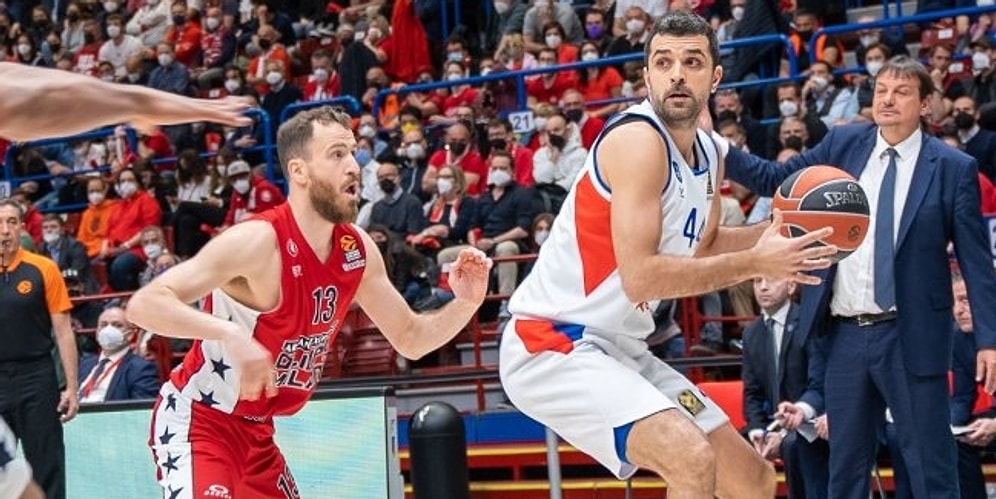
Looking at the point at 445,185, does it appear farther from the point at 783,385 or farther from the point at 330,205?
the point at 330,205

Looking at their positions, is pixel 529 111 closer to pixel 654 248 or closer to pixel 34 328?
pixel 34 328

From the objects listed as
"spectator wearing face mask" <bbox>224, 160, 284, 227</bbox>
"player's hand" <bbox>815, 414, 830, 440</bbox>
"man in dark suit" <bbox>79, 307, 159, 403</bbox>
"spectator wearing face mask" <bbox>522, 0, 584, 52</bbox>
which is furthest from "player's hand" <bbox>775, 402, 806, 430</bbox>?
"spectator wearing face mask" <bbox>522, 0, 584, 52</bbox>

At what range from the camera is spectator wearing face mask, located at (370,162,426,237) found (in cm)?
1380

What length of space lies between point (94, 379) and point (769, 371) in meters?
5.31

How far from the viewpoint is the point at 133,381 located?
11.3 metres

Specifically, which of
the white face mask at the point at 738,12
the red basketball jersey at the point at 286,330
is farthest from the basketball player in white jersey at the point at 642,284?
the white face mask at the point at 738,12

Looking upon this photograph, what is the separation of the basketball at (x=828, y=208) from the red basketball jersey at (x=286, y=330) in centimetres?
170

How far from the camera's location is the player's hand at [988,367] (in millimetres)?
6984

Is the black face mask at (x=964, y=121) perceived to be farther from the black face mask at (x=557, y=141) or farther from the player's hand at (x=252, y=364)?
the player's hand at (x=252, y=364)

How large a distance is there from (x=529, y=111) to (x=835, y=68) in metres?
2.90

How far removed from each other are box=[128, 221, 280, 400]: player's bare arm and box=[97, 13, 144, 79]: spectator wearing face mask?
51.5ft

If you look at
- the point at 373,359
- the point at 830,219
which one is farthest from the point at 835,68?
the point at 830,219

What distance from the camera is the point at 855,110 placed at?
42.0 feet

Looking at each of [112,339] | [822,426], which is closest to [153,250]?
[112,339]
